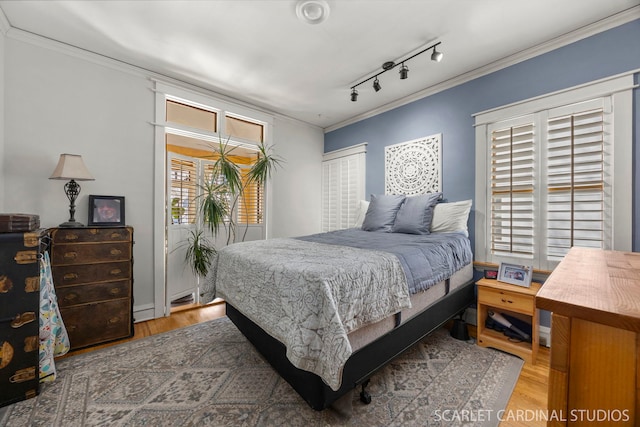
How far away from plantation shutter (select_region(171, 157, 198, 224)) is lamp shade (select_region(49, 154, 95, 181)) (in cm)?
92

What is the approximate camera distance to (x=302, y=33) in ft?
7.43

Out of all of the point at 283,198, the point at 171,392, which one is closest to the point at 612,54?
the point at 283,198

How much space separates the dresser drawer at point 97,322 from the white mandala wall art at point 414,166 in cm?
337

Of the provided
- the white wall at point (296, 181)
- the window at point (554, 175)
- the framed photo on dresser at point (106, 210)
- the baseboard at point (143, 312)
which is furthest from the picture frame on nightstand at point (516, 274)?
the framed photo on dresser at point (106, 210)

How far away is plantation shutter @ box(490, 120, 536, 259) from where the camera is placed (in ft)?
8.02

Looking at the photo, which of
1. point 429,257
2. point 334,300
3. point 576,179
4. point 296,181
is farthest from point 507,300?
point 296,181

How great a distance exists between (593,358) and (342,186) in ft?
12.8

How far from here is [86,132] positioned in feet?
8.36

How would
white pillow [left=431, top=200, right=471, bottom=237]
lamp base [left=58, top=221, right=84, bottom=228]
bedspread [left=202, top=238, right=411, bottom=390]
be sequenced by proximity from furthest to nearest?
1. white pillow [left=431, top=200, right=471, bottom=237]
2. lamp base [left=58, top=221, right=84, bottom=228]
3. bedspread [left=202, top=238, right=411, bottom=390]

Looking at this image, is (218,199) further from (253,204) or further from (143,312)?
(143,312)

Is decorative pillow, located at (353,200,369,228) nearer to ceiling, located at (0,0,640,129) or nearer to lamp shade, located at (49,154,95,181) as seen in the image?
ceiling, located at (0,0,640,129)

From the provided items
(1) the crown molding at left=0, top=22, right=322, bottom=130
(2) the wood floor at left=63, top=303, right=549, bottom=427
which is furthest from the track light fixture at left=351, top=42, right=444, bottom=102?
(2) the wood floor at left=63, top=303, right=549, bottom=427

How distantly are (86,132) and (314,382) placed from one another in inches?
122

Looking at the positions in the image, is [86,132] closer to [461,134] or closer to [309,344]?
[309,344]
